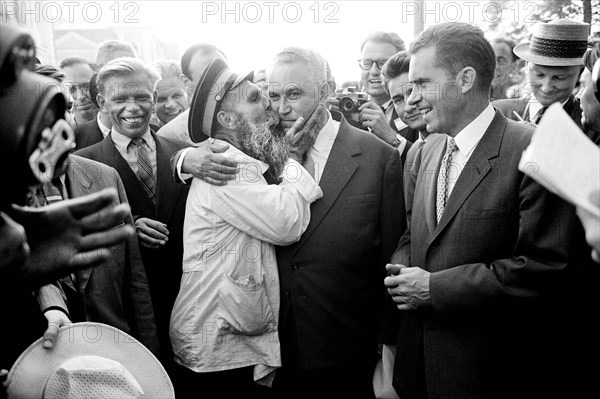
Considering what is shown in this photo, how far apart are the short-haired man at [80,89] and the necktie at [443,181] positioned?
334cm

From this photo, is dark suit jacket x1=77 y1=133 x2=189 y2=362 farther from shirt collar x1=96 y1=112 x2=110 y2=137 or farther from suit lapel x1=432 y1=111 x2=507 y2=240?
suit lapel x1=432 y1=111 x2=507 y2=240

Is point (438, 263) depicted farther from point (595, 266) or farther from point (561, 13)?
point (561, 13)

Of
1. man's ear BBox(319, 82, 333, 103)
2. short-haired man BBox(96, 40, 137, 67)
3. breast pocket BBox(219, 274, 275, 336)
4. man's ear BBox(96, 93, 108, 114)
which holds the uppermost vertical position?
short-haired man BBox(96, 40, 137, 67)

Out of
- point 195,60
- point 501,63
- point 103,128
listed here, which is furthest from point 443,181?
point 195,60

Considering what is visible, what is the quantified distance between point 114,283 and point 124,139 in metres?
1.27

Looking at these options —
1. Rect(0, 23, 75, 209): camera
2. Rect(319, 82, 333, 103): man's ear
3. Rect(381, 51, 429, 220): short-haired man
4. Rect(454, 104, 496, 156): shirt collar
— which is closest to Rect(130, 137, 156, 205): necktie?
Rect(319, 82, 333, 103): man's ear

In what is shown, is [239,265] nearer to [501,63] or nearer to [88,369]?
[88,369]

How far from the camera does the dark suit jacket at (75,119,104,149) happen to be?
4.55 m

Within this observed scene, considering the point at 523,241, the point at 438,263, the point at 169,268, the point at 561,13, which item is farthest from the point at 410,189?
the point at 561,13

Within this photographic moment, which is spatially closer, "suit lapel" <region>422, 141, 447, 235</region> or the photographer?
the photographer

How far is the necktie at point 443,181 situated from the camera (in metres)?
2.95

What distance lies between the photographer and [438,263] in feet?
9.43

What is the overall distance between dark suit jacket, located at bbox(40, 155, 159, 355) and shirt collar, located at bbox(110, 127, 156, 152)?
849mm

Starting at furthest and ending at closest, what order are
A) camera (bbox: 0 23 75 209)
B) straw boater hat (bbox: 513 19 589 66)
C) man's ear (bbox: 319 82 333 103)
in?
straw boater hat (bbox: 513 19 589 66) → man's ear (bbox: 319 82 333 103) → camera (bbox: 0 23 75 209)
